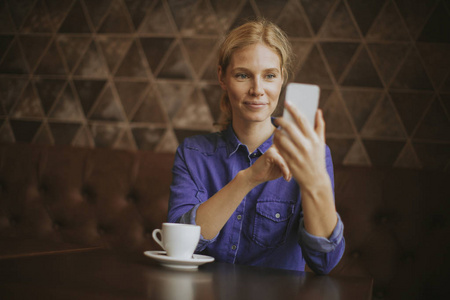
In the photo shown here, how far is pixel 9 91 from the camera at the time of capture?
223cm

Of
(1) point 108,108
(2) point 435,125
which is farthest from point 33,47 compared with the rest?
(2) point 435,125

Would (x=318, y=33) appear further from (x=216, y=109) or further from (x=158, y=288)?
Result: (x=158, y=288)

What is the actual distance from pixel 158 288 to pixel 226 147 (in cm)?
69

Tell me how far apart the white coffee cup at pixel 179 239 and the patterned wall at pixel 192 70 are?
3.66ft

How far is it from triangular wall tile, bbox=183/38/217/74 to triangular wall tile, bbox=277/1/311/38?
0.31m

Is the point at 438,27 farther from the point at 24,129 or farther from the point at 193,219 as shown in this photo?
the point at 24,129

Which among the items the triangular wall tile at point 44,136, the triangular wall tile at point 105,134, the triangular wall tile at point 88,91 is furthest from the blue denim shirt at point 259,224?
the triangular wall tile at point 44,136

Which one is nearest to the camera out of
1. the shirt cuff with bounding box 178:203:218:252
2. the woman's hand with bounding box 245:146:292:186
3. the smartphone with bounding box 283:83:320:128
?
the smartphone with bounding box 283:83:320:128

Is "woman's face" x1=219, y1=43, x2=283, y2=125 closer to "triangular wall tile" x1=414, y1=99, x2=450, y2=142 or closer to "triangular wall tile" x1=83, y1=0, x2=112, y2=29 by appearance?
"triangular wall tile" x1=414, y1=99, x2=450, y2=142

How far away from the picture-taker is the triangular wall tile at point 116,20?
82.8 inches

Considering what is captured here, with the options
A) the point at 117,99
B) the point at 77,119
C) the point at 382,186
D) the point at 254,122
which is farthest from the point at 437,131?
the point at 77,119

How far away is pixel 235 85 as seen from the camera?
1.21m

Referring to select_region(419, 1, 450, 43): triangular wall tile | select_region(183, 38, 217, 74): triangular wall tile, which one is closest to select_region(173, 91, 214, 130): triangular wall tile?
select_region(183, 38, 217, 74): triangular wall tile

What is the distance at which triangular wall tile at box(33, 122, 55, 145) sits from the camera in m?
2.18
